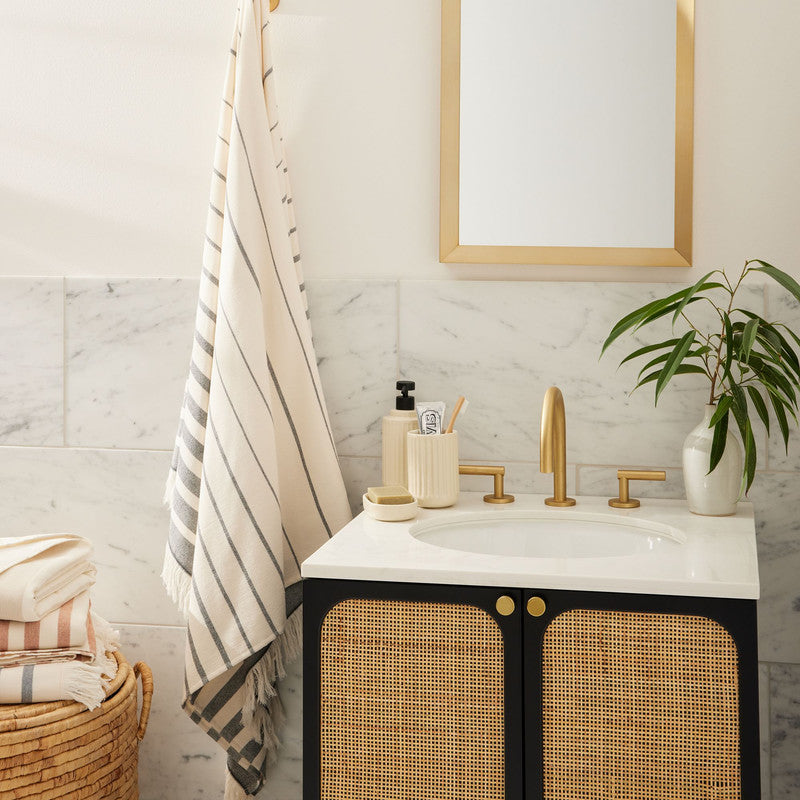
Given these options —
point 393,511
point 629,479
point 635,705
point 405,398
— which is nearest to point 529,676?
point 635,705

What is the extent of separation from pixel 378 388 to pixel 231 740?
0.66 meters

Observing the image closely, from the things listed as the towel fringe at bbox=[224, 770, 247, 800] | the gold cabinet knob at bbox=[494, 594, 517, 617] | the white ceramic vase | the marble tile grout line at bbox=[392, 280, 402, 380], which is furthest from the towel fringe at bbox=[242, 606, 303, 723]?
the white ceramic vase

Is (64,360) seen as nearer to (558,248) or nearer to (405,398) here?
(405,398)

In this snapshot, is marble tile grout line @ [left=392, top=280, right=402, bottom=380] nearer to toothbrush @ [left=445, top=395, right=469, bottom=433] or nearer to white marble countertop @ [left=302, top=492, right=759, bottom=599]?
toothbrush @ [left=445, top=395, right=469, bottom=433]

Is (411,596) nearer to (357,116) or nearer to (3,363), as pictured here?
(357,116)

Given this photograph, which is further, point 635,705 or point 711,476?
point 711,476

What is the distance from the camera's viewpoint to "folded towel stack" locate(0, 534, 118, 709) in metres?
1.33

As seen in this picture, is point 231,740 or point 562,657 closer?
point 562,657

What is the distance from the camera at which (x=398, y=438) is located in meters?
1.48

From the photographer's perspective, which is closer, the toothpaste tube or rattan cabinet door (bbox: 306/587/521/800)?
rattan cabinet door (bbox: 306/587/521/800)

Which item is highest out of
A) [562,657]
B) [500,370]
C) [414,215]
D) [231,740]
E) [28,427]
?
[414,215]

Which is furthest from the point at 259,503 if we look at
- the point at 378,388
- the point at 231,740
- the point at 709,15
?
the point at 709,15

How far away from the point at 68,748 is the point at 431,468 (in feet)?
2.29

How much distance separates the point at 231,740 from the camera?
4.91ft
